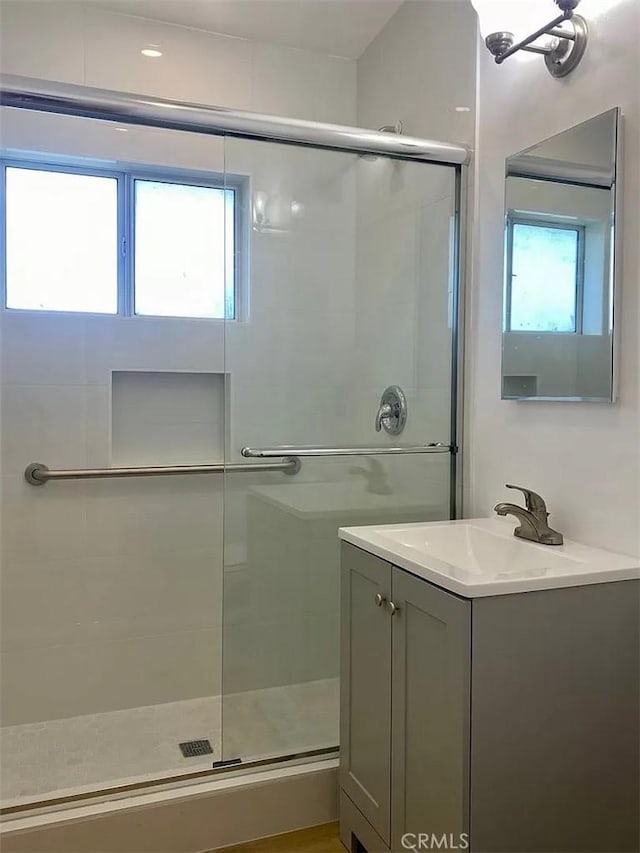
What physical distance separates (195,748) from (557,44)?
227 cm

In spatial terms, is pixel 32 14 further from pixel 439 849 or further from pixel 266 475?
pixel 439 849

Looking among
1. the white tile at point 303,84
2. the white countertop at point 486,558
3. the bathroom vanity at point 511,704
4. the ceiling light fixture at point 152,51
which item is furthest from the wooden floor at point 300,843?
the ceiling light fixture at point 152,51

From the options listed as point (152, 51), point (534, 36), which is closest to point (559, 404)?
point (534, 36)

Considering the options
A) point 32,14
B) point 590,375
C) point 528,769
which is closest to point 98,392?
point 32,14

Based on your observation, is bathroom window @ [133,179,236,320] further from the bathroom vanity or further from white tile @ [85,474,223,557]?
the bathroom vanity

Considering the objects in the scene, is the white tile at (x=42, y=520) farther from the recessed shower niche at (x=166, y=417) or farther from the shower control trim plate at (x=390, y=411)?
the shower control trim plate at (x=390, y=411)

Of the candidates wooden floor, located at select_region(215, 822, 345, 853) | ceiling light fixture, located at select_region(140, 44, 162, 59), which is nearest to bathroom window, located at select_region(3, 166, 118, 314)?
ceiling light fixture, located at select_region(140, 44, 162, 59)

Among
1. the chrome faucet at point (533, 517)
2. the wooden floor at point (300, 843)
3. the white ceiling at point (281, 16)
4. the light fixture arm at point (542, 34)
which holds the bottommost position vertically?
the wooden floor at point (300, 843)

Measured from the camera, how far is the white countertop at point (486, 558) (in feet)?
4.36

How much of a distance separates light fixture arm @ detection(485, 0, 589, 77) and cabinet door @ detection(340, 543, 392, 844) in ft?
4.19

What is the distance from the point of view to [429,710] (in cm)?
141

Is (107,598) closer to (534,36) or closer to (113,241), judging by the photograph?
(113,241)

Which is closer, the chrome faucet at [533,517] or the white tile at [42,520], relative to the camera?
the chrome faucet at [533,517]

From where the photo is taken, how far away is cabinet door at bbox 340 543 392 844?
159 cm
